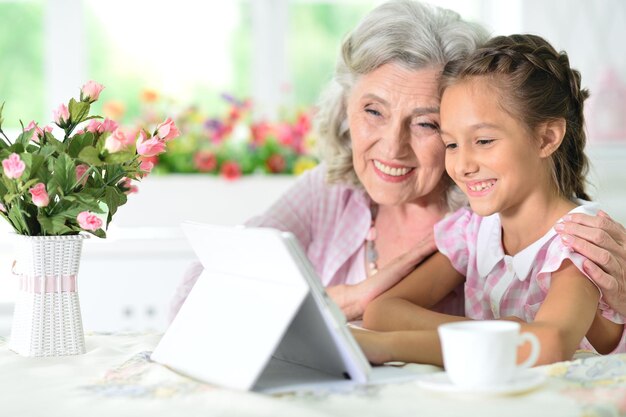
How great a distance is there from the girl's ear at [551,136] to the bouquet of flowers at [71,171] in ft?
2.25

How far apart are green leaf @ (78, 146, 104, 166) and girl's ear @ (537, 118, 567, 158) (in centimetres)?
82

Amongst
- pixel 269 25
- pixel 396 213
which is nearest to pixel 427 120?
pixel 396 213

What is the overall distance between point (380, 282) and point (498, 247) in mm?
270

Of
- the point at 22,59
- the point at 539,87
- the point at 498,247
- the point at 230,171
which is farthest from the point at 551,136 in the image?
the point at 22,59

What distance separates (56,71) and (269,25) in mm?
1052

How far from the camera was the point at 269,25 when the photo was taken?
15.1 ft

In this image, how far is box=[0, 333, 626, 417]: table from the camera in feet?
3.51

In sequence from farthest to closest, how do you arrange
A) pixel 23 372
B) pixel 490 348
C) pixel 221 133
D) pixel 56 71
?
pixel 56 71
pixel 221 133
pixel 23 372
pixel 490 348

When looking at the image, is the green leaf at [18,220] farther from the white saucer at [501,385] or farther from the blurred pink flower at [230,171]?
the blurred pink flower at [230,171]

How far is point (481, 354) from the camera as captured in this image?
108 cm

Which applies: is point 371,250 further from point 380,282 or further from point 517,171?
point 517,171

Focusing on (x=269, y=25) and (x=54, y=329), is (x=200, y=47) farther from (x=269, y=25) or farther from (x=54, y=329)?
(x=54, y=329)

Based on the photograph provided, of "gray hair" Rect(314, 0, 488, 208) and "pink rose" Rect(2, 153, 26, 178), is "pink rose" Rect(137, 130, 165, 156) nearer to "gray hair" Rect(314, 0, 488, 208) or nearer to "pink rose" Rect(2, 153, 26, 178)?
"pink rose" Rect(2, 153, 26, 178)

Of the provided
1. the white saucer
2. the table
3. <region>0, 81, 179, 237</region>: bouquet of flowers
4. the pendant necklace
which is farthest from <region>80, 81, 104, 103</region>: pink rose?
the pendant necklace
